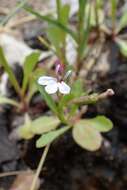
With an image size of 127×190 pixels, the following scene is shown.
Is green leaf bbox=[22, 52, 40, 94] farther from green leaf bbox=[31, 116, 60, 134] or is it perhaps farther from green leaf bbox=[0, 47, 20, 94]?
green leaf bbox=[31, 116, 60, 134]

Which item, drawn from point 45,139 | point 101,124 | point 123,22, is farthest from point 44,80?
point 123,22

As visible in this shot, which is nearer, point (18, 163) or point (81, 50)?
point (18, 163)

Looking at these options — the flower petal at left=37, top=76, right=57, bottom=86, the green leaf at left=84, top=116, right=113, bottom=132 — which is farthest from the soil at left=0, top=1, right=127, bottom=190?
the flower petal at left=37, top=76, right=57, bottom=86

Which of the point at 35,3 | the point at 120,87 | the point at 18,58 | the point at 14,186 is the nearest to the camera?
the point at 14,186

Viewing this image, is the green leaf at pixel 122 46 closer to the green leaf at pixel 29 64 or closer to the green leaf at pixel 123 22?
the green leaf at pixel 123 22

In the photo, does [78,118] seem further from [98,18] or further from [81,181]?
[98,18]

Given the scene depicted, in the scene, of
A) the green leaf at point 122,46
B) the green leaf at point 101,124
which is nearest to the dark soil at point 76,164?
the green leaf at point 101,124

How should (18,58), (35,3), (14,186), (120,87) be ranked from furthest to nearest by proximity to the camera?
(35,3) → (18,58) → (120,87) → (14,186)

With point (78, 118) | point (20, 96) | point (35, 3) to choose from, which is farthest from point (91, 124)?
point (35, 3)
